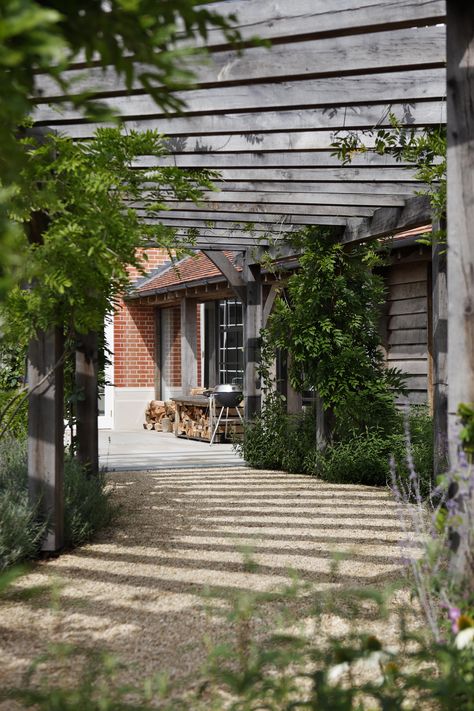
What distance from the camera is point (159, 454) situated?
1180 cm

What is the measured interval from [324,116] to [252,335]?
5893mm

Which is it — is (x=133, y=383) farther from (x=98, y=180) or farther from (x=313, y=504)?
(x=98, y=180)

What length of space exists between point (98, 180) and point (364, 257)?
4.83 m

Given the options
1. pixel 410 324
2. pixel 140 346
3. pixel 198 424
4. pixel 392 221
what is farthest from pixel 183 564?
pixel 140 346

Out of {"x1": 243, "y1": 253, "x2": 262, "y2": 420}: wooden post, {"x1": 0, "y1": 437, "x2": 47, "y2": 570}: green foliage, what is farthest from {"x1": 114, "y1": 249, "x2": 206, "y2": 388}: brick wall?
{"x1": 0, "y1": 437, "x2": 47, "y2": 570}: green foliage

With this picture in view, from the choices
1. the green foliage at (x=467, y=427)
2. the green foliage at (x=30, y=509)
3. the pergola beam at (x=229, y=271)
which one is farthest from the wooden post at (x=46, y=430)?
the pergola beam at (x=229, y=271)

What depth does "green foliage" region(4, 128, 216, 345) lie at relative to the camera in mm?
4238

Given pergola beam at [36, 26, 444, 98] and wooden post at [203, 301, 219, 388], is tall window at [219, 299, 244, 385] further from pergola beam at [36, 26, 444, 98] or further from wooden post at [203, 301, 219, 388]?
pergola beam at [36, 26, 444, 98]

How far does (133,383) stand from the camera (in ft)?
54.9

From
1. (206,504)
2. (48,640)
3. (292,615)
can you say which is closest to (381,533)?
(206,504)

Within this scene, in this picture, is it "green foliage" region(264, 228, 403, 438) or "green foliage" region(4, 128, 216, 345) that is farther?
"green foliage" region(264, 228, 403, 438)

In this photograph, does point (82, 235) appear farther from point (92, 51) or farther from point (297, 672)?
point (92, 51)

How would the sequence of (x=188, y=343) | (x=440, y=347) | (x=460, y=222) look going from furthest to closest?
(x=188, y=343) < (x=440, y=347) < (x=460, y=222)

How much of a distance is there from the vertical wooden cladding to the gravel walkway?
2.11 metres
